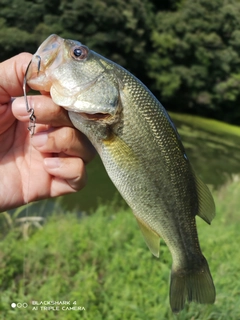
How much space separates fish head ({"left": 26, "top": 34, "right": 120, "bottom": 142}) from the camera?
1795mm

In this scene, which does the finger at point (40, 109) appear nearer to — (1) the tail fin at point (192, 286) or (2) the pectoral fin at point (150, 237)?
(2) the pectoral fin at point (150, 237)

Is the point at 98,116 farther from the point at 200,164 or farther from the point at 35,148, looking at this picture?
the point at 200,164

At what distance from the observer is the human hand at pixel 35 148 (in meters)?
1.92

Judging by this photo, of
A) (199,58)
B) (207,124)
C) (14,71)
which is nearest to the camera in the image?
(14,71)

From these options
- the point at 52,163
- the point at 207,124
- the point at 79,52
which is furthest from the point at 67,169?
the point at 207,124

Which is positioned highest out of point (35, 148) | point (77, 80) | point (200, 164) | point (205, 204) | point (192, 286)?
point (77, 80)

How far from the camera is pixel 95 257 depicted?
14.7 feet

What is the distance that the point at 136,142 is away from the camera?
1.91m

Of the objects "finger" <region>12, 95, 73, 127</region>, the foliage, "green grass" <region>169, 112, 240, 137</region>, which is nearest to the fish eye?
"finger" <region>12, 95, 73, 127</region>

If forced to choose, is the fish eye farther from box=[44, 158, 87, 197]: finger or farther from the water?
the water

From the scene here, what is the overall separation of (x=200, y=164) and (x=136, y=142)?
497 inches

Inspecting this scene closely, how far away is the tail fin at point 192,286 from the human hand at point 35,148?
79 cm

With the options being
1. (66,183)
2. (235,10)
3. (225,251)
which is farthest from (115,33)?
(66,183)

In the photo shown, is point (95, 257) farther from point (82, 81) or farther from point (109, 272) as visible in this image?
point (82, 81)
